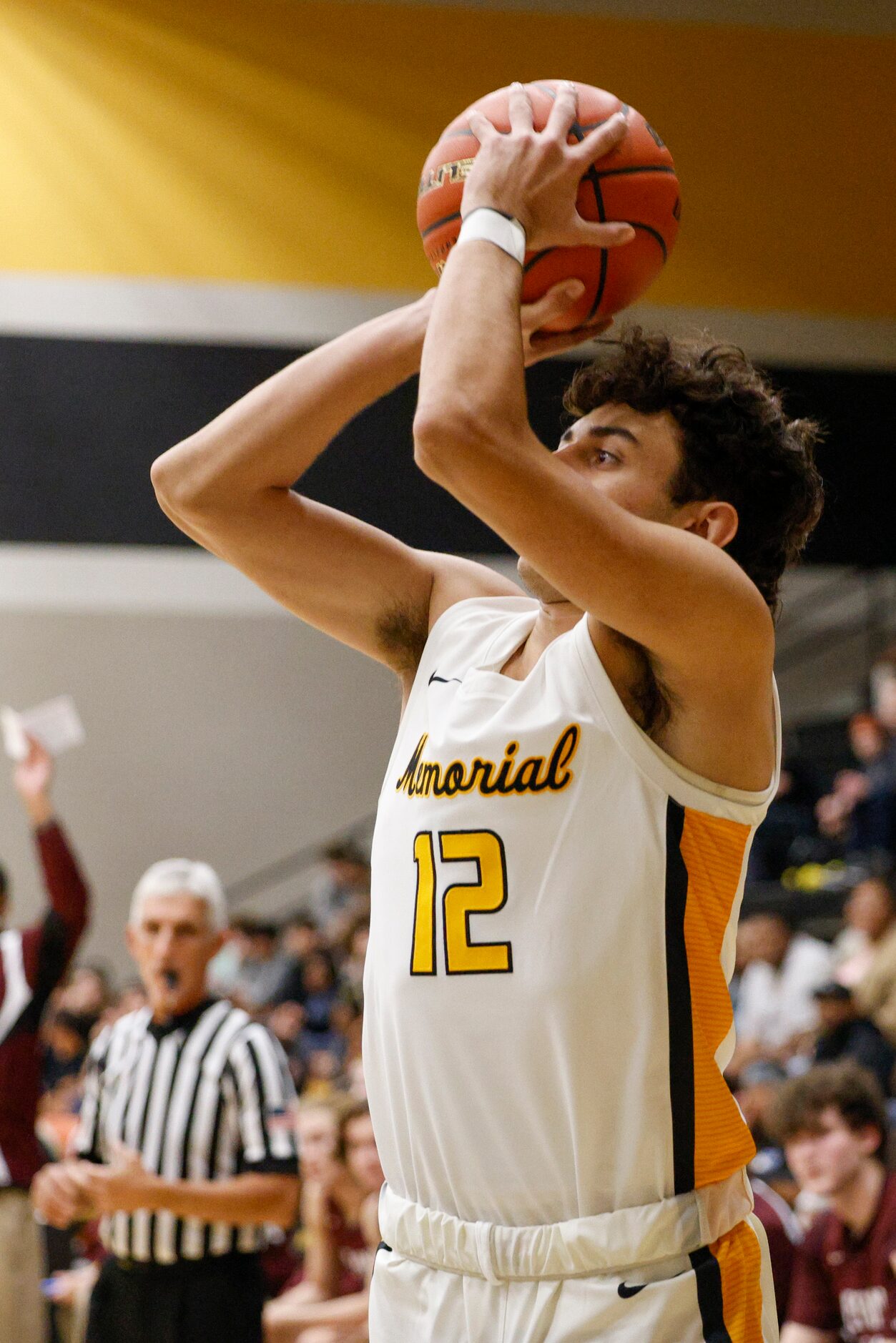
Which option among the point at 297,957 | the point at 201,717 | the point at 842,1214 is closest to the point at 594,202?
the point at 842,1214

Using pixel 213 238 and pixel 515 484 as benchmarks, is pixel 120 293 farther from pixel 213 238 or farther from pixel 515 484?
pixel 515 484

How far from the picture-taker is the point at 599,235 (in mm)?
2078

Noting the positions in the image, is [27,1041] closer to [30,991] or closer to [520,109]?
[30,991]

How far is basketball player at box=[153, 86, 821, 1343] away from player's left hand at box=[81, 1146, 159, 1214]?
2.06 m

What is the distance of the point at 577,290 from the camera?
2.16m

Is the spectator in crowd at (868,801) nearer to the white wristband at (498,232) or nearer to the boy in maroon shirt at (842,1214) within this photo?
the boy in maroon shirt at (842,1214)

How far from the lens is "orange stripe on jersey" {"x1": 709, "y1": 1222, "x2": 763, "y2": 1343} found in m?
1.99

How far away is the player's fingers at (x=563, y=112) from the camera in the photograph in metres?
2.02

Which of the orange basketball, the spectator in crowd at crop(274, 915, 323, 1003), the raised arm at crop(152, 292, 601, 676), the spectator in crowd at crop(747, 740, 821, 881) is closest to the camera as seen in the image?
the orange basketball

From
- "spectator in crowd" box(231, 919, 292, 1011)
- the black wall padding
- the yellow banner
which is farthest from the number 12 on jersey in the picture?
"spectator in crowd" box(231, 919, 292, 1011)

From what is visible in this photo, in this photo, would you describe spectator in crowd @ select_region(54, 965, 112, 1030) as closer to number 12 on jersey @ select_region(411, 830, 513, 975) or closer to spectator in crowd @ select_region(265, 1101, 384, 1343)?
spectator in crowd @ select_region(265, 1101, 384, 1343)

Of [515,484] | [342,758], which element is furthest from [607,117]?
[342,758]

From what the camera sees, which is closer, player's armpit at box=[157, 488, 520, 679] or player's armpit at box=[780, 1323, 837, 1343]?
player's armpit at box=[157, 488, 520, 679]

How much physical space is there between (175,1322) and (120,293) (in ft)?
12.9
